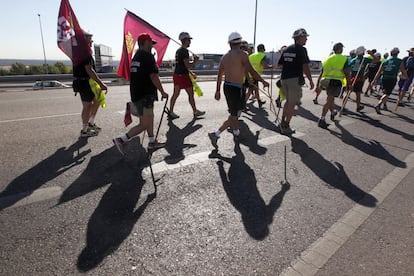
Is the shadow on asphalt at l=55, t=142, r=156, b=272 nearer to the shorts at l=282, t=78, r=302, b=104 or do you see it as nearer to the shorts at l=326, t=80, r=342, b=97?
the shorts at l=282, t=78, r=302, b=104

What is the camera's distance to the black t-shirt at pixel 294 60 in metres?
5.71

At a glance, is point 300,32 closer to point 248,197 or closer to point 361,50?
point 248,197

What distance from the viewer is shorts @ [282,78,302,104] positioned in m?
5.89

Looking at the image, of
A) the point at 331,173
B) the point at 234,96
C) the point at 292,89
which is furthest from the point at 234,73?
the point at 331,173

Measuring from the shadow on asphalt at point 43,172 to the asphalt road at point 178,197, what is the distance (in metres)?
0.01

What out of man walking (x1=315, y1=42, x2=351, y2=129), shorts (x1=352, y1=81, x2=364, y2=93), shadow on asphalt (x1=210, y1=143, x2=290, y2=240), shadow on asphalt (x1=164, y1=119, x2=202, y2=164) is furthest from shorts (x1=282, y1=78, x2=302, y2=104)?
shorts (x1=352, y1=81, x2=364, y2=93)

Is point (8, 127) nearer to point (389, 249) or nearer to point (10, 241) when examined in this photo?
point (10, 241)

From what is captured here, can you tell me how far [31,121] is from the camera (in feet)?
21.1

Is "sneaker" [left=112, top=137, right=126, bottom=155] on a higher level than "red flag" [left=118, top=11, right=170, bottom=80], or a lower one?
lower

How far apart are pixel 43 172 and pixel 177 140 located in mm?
2401

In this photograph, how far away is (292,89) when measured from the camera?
5949 millimetres

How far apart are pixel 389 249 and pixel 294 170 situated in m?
1.82

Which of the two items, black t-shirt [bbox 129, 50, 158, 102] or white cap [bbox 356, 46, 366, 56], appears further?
white cap [bbox 356, 46, 366, 56]

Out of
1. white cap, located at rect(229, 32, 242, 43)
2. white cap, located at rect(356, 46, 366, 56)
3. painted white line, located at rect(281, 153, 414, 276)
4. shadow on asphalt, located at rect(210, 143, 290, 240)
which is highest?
white cap, located at rect(356, 46, 366, 56)
